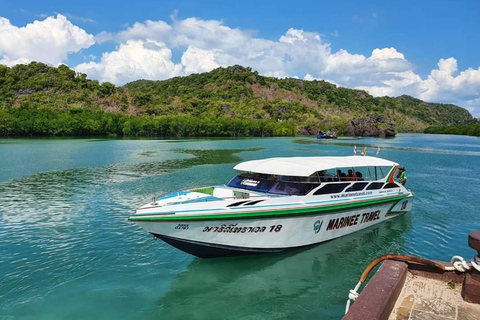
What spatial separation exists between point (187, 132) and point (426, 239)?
124 m

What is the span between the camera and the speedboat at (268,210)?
1090cm

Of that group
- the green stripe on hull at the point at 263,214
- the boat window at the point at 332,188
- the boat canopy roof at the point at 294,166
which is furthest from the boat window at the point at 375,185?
the boat window at the point at 332,188

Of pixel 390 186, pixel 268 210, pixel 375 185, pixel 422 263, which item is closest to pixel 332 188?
pixel 375 185

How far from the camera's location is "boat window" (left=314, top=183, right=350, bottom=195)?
528 inches

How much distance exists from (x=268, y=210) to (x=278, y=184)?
220cm

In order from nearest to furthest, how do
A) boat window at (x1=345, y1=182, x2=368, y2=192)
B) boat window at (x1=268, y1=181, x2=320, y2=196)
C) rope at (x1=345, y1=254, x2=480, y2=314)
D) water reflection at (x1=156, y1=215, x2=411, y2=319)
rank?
1. rope at (x1=345, y1=254, x2=480, y2=314)
2. water reflection at (x1=156, y1=215, x2=411, y2=319)
3. boat window at (x1=268, y1=181, x2=320, y2=196)
4. boat window at (x1=345, y1=182, x2=368, y2=192)

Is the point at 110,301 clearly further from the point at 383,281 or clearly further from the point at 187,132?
the point at 187,132

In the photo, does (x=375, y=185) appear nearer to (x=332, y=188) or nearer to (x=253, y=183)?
(x=332, y=188)

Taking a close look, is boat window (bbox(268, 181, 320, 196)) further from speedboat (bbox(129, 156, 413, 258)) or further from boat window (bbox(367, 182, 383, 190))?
boat window (bbox(367, 182, 383, 190))

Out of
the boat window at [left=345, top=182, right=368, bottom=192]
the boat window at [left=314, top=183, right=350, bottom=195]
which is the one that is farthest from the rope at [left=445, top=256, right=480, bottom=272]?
the boat window at [left=345, top=182, right=368, bottom=192]

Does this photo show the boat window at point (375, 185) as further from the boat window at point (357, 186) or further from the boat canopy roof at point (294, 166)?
the boat canopy roof at point (294, 166)

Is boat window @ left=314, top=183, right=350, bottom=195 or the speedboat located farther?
boat window @ left=314, top=183, right=350, bottom=195

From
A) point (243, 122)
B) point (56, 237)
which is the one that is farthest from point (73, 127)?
point (56, 237)

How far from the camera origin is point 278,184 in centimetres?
1346
